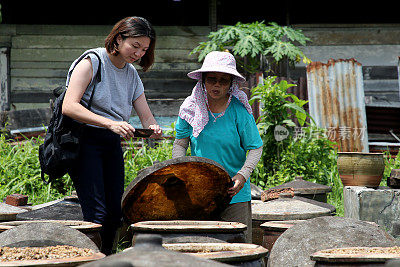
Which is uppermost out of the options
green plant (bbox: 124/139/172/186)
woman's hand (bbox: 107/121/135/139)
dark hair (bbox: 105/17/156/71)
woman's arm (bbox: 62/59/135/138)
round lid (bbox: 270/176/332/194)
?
dark hair (bbox: 105/17/156/71)

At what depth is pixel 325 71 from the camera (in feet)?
30.7

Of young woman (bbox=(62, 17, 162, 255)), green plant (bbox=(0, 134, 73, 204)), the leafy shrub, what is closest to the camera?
young woman (bbox=(62, 17, 162, 255))

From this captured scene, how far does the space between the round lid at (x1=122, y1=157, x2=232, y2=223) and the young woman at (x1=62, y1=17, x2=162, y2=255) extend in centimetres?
22

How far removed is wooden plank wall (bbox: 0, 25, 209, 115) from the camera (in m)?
9.91

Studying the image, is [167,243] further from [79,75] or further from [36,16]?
[36,16]

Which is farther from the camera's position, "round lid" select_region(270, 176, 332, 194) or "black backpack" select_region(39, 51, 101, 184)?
"round lid" select_region(270, 176, 332, 194)

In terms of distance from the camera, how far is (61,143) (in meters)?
3.08

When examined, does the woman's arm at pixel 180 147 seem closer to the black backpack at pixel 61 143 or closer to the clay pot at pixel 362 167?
the black backpack at pixel 61 143

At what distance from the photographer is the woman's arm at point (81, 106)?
294 cm

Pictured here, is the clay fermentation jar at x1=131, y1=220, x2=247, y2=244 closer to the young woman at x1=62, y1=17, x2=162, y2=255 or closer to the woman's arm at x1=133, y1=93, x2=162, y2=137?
the young woman at x1=62, y1=17, x2=162, y2=255

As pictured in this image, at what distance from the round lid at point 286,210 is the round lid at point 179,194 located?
0.71m

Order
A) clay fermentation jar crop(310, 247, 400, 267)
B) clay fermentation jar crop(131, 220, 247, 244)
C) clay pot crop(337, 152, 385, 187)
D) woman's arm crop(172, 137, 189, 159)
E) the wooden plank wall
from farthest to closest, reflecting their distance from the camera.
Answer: the wooden plank wall < clay pot crop(337, 152, 385, 187) < woman's arm crop(172, 137, 189, 159) < clay fermentation jar crop(131, 220, 247, 244) < clay fermentation jar crop(310, 247, 400, 267)

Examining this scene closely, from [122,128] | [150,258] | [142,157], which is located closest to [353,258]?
[150,258]

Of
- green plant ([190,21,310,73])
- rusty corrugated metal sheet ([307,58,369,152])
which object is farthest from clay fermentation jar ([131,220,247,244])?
rusty corrugated metal sheet ([307,58,369,152])
